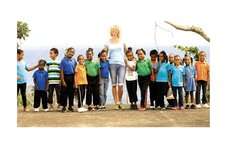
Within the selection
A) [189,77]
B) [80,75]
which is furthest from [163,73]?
[80,75]

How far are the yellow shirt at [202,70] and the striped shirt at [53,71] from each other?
2964mm

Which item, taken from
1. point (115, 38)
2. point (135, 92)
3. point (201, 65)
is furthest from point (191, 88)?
point (115, 38)

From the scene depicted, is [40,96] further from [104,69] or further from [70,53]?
[104,69]

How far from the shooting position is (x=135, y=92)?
1027 centimetres

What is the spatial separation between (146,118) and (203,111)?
1.37 metres

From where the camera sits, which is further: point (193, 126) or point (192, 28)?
point (192, 28)

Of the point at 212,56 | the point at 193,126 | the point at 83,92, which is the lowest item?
the point at 193,126

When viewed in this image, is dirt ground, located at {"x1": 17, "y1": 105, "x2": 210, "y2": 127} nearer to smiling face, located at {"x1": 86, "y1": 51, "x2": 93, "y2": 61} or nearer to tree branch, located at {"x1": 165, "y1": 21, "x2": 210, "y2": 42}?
smiling face, located at {"x1": 86, "y1": 51, "x2": 93, "y2": 61}

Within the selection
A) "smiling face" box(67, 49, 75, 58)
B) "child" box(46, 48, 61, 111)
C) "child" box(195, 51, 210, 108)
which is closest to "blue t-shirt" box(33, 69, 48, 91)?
"child" box(46, 48, 61, 111)

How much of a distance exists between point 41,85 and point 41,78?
15 centimetres

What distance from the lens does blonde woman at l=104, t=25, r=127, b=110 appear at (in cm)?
1025

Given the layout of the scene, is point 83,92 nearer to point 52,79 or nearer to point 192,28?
point 52,79

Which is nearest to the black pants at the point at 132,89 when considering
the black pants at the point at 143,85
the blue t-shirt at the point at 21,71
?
the black pants at the point at 143,85

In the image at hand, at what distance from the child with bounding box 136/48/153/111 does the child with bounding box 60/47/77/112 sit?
1.35 metres
